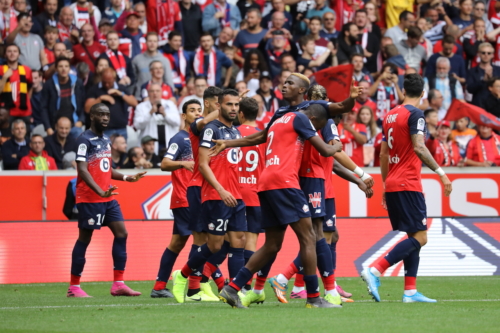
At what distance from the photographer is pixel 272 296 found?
1177 cm

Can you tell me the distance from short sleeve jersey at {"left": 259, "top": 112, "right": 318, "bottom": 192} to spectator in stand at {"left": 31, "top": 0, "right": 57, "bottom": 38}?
40.3 ft

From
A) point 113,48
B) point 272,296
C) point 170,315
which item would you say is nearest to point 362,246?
point 272,296

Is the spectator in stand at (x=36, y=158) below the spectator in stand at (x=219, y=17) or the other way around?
below

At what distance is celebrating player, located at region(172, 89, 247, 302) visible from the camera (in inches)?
412

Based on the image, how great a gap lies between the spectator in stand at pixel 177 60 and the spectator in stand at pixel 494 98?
7.40 m

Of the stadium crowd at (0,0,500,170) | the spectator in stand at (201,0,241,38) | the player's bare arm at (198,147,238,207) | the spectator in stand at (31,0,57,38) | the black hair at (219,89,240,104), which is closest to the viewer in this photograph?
the player's bare arm at (198,147,238,207)

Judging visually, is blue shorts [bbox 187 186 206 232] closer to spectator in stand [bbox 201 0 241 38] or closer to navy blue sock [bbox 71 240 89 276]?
navy blue sock [bbox 71 240 89 276]

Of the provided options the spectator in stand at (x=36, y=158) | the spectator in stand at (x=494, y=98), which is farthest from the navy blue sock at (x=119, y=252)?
the spectator in stand at (x=494, y=98)

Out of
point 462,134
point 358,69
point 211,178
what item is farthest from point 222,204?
point 358,69

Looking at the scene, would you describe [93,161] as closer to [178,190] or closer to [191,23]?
[178,190]

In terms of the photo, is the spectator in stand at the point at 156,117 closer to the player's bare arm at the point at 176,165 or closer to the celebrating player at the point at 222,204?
the player's bare arm at the point at 176,165

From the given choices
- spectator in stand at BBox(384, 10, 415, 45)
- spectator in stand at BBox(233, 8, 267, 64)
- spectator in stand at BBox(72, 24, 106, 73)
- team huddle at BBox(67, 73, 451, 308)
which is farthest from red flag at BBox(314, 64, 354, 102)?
team huddle at BBox(67, 73, 451, 308)

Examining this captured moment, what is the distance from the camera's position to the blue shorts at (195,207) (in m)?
11.1

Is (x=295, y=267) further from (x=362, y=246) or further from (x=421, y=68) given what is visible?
(x=421, y=68)
